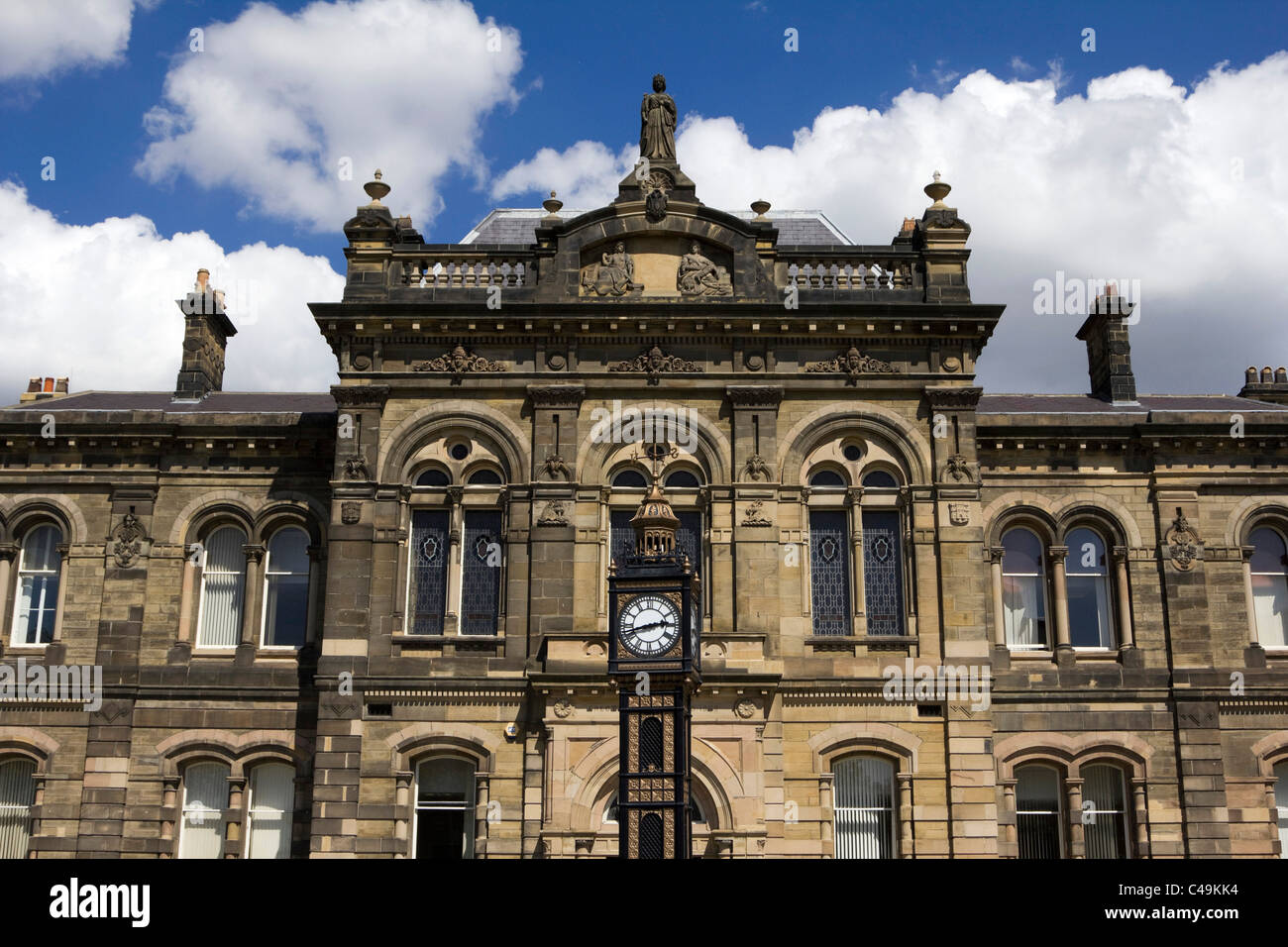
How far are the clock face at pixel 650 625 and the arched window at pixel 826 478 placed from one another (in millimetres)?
9249

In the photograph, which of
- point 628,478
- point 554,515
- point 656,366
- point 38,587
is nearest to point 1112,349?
point 656,366

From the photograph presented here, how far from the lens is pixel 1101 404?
29.1m

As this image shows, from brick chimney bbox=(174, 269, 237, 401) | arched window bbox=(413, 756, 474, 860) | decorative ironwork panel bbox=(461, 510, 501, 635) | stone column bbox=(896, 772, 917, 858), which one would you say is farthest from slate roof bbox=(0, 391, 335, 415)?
stone column bbox=(896, 772, 917, 858)

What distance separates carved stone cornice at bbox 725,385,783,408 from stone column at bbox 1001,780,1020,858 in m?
8.32

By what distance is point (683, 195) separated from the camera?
25156mm

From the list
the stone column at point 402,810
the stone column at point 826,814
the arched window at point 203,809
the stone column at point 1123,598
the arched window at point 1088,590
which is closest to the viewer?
the stone column at point 826,814

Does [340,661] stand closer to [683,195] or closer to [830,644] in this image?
[830,644]

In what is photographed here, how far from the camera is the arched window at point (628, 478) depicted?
24.3 m

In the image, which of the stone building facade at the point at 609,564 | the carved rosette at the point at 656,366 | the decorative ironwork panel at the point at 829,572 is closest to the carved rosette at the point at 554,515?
the stone building facade at the point at 609,564

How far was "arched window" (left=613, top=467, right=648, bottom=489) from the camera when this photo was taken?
24266 mm

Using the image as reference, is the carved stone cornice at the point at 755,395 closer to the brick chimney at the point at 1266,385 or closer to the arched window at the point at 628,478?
the arched window at the point at 628,478

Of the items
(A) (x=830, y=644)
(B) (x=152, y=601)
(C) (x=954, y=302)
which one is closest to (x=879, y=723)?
(A) (x=830, y=644)

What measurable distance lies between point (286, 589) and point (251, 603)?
78 cm

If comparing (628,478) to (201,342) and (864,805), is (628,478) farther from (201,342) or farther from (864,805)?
(201,342)
